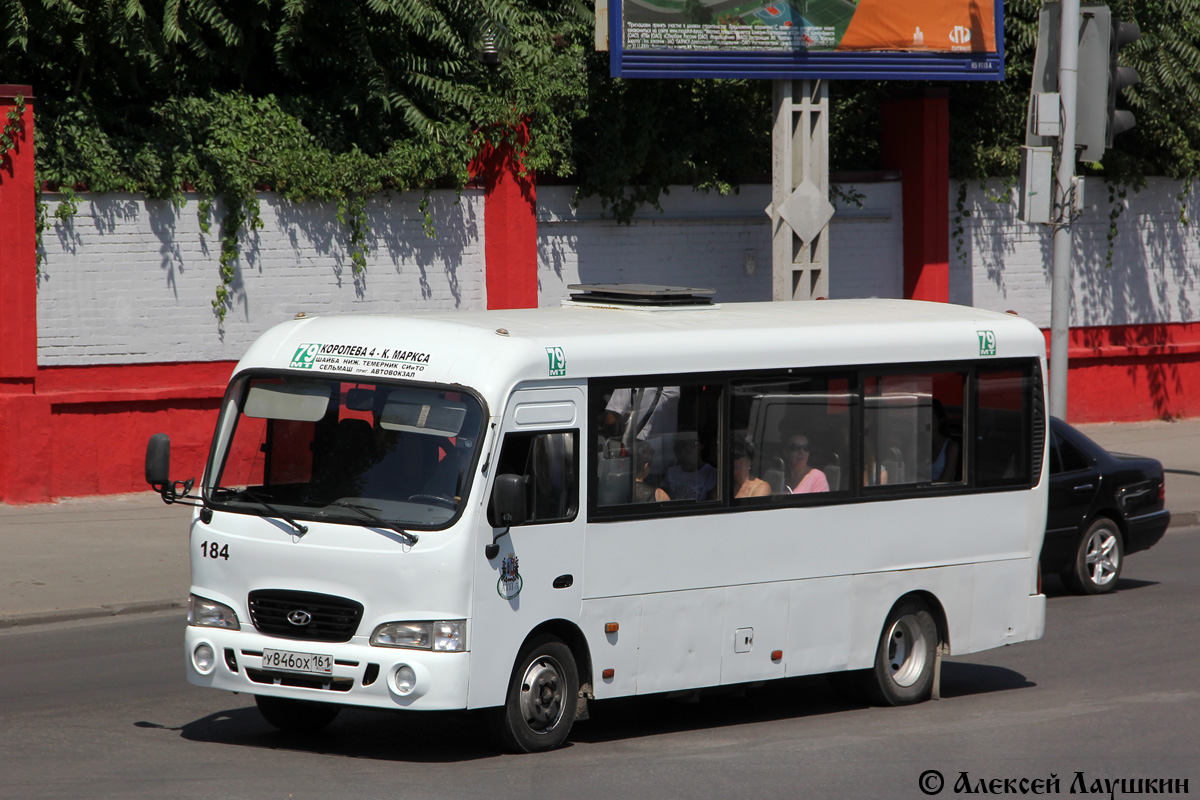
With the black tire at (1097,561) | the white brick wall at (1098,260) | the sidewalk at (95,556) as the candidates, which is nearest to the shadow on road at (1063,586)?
the black tire at (1097,561)

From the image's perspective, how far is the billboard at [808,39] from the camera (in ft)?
62.3

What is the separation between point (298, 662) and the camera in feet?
26.1

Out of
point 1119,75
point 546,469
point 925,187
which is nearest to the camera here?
point 546,469

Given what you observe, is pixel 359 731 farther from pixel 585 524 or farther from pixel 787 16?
pixel 787 16

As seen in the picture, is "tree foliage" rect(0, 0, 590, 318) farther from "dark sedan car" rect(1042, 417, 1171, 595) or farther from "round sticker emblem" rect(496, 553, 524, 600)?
"round sticker emblem" rect(496, 553, 524, 600)

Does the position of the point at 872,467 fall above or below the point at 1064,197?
below

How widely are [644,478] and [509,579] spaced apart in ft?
3.55

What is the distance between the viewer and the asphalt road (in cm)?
770

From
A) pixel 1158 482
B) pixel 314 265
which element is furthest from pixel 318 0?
pixel 1158 482

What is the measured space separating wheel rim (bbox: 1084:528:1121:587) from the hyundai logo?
8.38 meters

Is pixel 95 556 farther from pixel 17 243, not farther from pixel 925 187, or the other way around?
pixel 925 187

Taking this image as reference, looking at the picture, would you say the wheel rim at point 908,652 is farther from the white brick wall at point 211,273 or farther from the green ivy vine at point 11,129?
the green ivy vine at point 11,129

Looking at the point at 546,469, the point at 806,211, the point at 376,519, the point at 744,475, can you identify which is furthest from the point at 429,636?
the point at 806,211

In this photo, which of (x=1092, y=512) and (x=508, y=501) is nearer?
(x=508, y=501)
